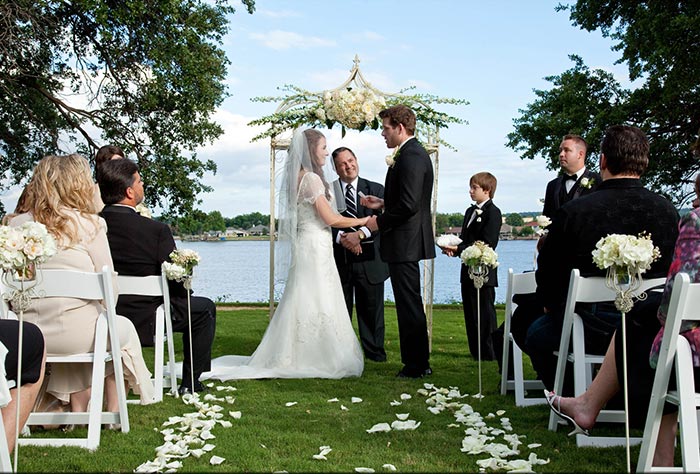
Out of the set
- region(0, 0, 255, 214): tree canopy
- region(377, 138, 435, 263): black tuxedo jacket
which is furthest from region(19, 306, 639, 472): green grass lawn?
region(0, 0, 255, 214): tree canopy

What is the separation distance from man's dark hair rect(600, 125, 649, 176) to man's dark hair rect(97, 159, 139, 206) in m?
3.25

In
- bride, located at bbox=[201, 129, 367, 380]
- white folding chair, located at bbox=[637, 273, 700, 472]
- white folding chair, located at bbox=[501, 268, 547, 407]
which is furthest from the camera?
bride, located at bbox=[201, 129, 367, 380]

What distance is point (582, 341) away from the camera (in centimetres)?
395

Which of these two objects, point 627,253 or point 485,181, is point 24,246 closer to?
point 627,253

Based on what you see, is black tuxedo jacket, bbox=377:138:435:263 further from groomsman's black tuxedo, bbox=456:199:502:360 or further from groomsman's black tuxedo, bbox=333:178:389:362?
groomsman's black tuxedo, bbox=333:178:389:362

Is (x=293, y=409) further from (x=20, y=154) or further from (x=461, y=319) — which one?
(x=20, y=154)

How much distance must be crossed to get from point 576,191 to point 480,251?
164 centimetres

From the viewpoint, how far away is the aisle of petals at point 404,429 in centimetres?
349

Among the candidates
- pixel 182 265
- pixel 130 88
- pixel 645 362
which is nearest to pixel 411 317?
pixel 182 265

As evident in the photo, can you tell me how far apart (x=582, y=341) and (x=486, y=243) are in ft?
11.0

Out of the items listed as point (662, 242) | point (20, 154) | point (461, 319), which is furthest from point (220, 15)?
point (662, 242)

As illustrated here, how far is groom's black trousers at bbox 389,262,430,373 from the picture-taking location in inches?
241

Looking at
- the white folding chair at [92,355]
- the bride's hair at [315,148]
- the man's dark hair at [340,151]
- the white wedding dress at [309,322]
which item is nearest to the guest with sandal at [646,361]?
the white folding chair at [92,355]

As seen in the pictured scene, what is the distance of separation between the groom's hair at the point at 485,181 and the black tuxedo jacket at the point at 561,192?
63 centimetres
